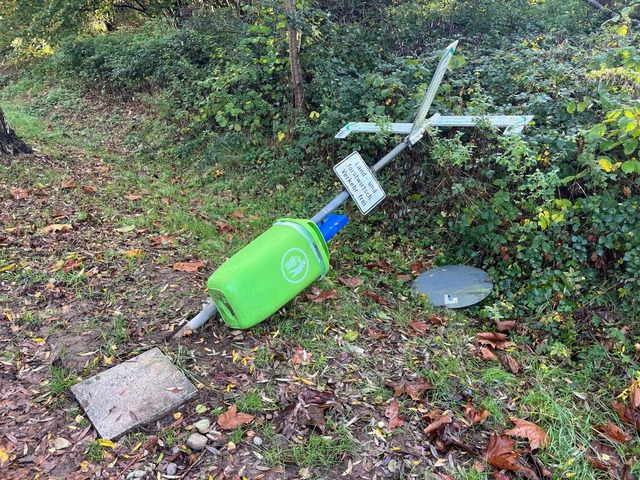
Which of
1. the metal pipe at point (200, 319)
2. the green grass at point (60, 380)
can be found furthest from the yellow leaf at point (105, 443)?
the metal pipe at point (200, 319)

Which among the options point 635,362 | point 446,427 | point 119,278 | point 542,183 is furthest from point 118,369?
point 635,362

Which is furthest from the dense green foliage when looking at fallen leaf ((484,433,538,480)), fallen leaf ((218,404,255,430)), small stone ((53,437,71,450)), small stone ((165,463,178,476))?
small stone ((53,437,71,450))

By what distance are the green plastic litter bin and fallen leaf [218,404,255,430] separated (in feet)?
1.84

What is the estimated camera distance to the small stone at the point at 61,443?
220 centimetres

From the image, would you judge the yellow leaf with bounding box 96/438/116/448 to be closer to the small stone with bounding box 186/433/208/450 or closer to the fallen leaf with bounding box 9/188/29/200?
the small stone with bounding box 186/433/208/450

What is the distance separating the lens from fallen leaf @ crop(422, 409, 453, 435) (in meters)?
2.45

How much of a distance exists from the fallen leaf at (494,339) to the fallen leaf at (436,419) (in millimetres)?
863

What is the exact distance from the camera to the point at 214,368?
108 inches

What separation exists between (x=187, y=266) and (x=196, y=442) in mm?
1720

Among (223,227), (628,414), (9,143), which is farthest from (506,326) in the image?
(9,143)

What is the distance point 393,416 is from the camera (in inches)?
98.8

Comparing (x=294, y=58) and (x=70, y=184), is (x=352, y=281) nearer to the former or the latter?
(x=294, y=58)

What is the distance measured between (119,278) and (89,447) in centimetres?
150

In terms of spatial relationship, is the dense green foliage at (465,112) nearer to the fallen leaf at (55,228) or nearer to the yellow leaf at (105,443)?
the fallen leaf at (55,228)
